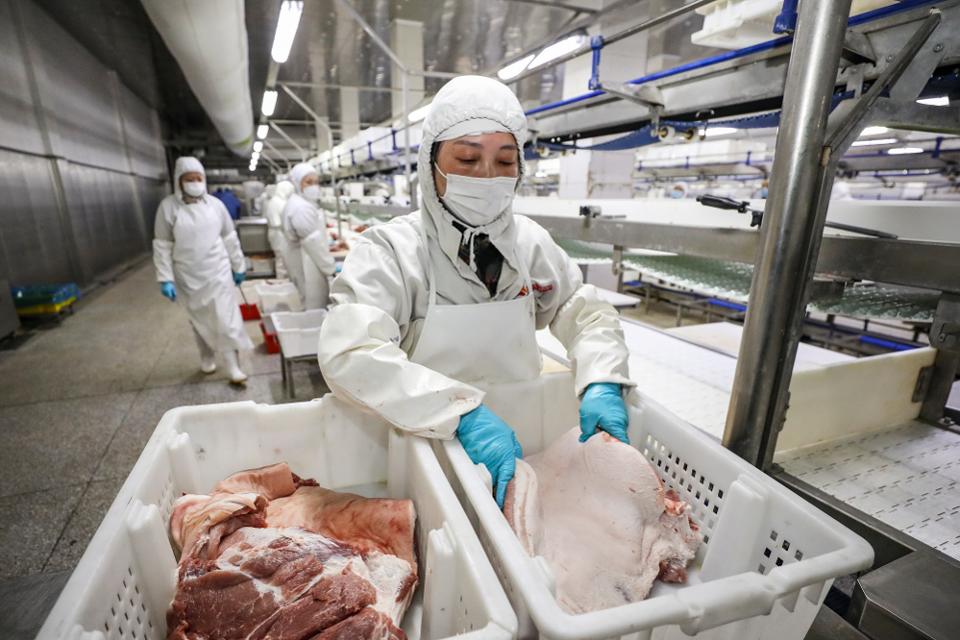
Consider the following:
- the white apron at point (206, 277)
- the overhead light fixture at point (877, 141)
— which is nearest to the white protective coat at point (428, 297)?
the white apron at point (206, 277)

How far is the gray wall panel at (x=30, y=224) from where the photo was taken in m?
5.56

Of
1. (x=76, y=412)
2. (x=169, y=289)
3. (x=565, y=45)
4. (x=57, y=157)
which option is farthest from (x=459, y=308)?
(x=57, y=157)

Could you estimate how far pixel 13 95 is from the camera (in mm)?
5793

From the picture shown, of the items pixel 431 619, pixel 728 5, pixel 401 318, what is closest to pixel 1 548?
pixel 401 318

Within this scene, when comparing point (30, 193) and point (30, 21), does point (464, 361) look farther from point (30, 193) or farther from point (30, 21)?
point (30, 21)

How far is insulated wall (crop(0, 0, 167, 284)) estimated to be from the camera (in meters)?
5.74

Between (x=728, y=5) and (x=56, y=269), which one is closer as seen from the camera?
(x=728, y=5)

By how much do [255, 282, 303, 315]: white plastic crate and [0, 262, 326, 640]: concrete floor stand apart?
34cm

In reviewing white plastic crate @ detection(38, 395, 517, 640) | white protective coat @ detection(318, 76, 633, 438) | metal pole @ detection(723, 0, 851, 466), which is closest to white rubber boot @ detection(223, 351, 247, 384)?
white plastic crate @ detection(38, 395, 517, 640)

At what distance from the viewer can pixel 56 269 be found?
22.5ft

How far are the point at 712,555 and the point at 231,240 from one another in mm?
4502

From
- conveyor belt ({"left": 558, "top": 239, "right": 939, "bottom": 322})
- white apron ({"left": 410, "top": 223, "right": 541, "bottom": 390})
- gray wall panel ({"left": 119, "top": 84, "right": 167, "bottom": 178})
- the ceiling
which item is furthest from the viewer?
gray wall panel ({"left": 119, "top": 84, "right": 167, "bottom": 178})

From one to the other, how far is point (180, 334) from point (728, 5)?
19.7ft

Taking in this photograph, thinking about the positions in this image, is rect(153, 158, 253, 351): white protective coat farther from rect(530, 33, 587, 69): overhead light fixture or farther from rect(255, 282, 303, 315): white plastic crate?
rect(530, 33, 587, 69): overhead light fixture
